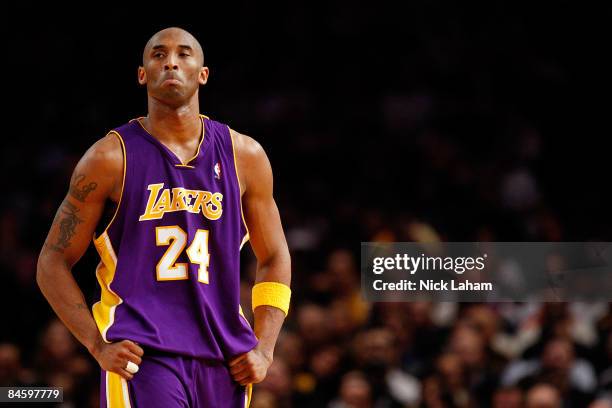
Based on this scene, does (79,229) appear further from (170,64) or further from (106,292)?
(170,64)

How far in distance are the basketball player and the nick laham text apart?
3.67 metres

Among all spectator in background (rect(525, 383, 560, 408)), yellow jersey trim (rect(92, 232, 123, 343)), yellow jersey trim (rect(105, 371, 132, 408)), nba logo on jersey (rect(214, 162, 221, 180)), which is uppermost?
spectator in background (rect(525, 383, 560, 408))

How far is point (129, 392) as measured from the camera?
4.17 metres

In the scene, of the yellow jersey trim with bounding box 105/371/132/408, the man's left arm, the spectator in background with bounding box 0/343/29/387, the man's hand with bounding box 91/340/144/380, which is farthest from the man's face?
the spectator in background with bounding box 0/343/29/387

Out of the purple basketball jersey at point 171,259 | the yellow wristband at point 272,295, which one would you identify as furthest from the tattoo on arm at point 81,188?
the yellow wristband at point 272,295

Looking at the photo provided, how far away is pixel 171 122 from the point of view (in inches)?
176

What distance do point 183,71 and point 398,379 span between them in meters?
4.33

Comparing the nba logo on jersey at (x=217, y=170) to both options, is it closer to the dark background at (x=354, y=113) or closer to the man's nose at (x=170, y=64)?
the man's nose at (x=170, y=64)

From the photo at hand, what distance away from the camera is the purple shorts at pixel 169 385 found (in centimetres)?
412

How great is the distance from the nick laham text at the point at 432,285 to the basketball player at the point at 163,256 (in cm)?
367

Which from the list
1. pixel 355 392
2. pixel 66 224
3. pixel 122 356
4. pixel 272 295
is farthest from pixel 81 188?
pixel 355 392

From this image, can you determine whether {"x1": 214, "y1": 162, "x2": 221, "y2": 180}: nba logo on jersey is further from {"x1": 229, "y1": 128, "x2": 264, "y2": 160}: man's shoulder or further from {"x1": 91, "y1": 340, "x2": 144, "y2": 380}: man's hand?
{"x1": 91, "y1": 340, "x2": 144, "y2": 380}: man's hand

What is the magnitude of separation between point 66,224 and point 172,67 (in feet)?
2.39

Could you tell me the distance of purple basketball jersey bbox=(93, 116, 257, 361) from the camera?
4.22 meters
